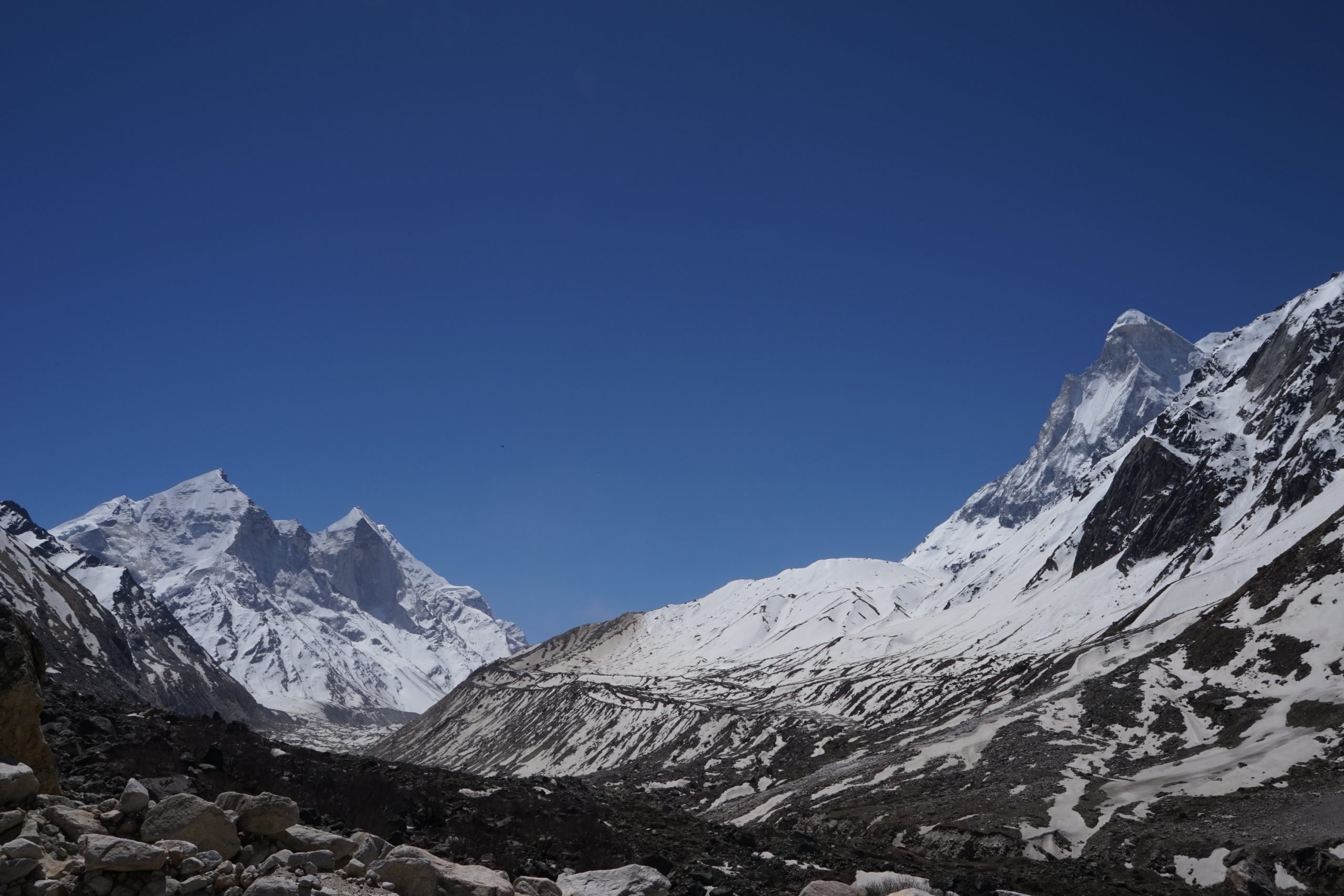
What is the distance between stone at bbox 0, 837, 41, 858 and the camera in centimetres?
1301

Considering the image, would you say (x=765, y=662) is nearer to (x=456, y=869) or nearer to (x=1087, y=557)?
(x=1087, y=557)

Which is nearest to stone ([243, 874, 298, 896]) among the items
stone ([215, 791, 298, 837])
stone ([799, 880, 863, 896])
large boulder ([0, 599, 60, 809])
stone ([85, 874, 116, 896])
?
stone ([85, 874, 116, 896])

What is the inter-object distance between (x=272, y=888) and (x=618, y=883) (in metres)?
8.02

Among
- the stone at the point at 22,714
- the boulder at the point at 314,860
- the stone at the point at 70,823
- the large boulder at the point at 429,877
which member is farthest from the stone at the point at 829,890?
the stone at the point at 22,714

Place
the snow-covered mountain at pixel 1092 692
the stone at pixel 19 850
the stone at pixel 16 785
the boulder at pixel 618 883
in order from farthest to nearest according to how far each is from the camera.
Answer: the snow-covered mountain at pixel 1092 692 → the boulder at pixel 618 883 → the stone at pixel 16 785 → the stone at pixel 19 850

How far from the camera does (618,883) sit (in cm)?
1989

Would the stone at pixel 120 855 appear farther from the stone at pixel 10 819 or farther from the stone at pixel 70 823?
the stone at pixel 10 819

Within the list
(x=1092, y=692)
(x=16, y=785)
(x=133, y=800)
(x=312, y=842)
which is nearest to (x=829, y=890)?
(x=312, y=842)

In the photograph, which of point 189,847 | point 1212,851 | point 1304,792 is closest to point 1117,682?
point 1304,792

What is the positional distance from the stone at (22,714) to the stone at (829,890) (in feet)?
49.5

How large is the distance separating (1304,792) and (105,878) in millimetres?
48093

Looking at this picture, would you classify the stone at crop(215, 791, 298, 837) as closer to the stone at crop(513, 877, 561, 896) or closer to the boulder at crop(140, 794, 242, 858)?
the boulder at crop(140, 794, 242, 858)

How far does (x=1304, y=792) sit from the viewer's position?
4300cm

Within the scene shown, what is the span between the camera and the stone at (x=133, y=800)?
15.2 meters
